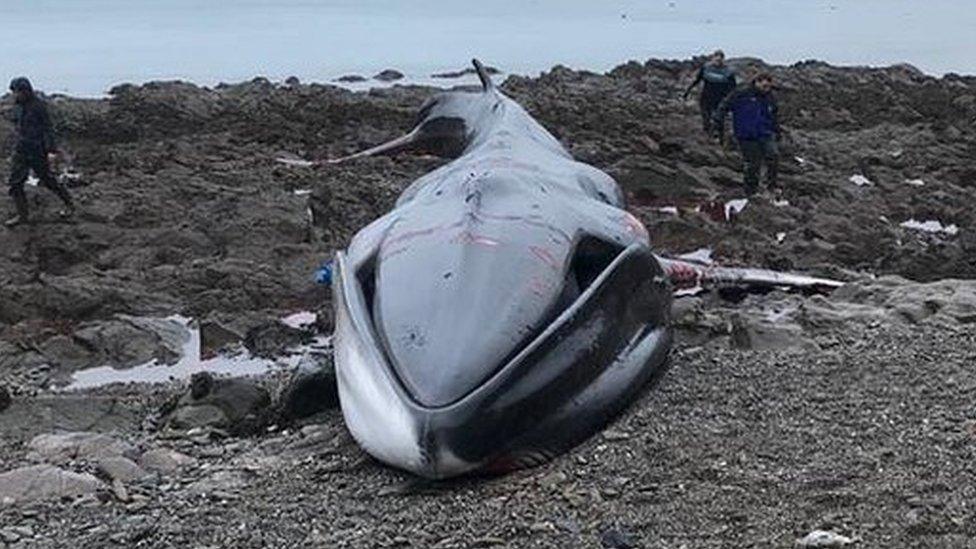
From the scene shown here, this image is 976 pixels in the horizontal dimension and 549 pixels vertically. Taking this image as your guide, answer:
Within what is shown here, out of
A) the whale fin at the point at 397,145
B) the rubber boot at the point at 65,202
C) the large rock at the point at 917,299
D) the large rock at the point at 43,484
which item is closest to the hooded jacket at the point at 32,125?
the rubber boot at the point at 65,202

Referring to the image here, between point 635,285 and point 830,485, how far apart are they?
76.0 inches

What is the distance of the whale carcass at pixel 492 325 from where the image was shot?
7391mm

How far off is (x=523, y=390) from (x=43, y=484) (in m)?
2.85

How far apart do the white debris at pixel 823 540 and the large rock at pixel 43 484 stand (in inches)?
155

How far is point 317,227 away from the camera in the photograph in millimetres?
19000

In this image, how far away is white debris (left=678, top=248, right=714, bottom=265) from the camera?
17.7 m

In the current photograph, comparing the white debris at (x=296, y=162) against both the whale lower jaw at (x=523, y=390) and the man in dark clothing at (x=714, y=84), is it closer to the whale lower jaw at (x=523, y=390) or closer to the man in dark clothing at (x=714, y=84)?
the man in dark clothing at (x=714, y=84)

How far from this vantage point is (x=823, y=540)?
21.6 feet

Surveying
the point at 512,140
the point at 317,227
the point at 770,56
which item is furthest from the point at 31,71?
the point at 512,140

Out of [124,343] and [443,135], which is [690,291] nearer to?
[124,343]

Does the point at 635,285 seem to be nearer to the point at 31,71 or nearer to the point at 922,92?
the point at 922,92

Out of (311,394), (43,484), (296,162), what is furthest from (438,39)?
(43,484)

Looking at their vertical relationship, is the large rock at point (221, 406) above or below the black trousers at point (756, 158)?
above

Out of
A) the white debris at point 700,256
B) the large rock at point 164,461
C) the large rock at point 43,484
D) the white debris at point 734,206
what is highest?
the large rock at point 43,484
